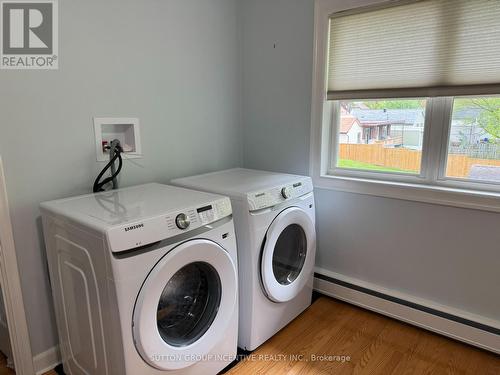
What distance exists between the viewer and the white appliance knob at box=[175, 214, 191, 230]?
4.36 feet

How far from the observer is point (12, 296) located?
1577 mm

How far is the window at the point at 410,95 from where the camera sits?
1.69m

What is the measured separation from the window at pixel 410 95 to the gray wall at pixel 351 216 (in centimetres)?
13

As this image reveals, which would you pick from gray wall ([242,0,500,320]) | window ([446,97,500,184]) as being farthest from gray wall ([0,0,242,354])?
window ([446,97,500,184])

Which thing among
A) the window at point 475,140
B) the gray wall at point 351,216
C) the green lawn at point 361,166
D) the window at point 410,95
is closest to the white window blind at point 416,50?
the window at point 410,95

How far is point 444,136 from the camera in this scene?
186cm

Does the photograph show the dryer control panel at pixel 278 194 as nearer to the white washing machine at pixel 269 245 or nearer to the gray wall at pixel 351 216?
the white washing machine at pixel 269 245

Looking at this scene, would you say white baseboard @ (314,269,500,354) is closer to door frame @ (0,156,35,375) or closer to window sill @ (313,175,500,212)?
window sill @ (313,175,500,212)

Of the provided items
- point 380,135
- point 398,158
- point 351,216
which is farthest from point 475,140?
point 351,216

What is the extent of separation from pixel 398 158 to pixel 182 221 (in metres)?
1.41

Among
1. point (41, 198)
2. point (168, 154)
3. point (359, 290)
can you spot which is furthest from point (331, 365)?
point (41, 198)

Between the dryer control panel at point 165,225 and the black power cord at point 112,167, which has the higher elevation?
the black power cord at point 112,167

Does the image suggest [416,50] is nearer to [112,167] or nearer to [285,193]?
[285,193]

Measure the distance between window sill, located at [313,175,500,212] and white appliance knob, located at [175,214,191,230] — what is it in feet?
3.89
